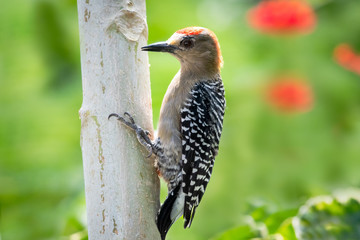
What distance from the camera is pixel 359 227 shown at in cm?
219

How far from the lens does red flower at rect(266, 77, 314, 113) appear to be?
486 cm

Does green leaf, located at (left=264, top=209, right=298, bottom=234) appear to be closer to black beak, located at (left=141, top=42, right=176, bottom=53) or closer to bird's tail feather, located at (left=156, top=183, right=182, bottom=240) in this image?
bird's tail feather, located at (left=156, top=183, right=182, bottom=240)

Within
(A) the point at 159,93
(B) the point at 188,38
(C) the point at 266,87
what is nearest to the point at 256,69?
(C) the point at 266,87

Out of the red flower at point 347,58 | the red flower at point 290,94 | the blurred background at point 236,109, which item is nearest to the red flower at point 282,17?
the blurred background at point 236,109

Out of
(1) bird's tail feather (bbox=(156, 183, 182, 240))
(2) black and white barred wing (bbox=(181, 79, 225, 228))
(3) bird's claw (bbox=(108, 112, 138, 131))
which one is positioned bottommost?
(1) bird's tail feather (bbox=(156, 183, 182, 240))

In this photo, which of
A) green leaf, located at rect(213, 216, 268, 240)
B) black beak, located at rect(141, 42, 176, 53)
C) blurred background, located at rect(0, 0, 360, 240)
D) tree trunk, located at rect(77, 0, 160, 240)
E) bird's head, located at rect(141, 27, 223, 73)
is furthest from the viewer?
blurred background, located at rect(0, 0, 360, 240)

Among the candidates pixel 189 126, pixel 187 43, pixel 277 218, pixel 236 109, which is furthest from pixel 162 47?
pixel 236 109

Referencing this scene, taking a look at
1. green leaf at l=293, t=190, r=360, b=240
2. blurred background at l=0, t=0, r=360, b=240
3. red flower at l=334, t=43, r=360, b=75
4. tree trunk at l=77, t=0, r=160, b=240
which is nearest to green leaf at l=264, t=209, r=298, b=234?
green leaf at l=293, t=190, r=360, b=240

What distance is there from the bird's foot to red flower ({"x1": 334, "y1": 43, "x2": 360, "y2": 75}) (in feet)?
10.1

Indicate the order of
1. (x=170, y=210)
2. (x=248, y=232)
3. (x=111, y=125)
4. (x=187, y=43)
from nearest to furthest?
(x=111, y=125) → (x=248, y=232) → (x=170, y=210) → (x=187, y=43)

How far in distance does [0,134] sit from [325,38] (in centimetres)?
346

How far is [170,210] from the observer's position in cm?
248

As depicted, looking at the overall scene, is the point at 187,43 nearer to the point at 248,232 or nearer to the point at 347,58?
the point at 248,232

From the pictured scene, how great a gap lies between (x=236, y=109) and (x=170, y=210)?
2555mm
